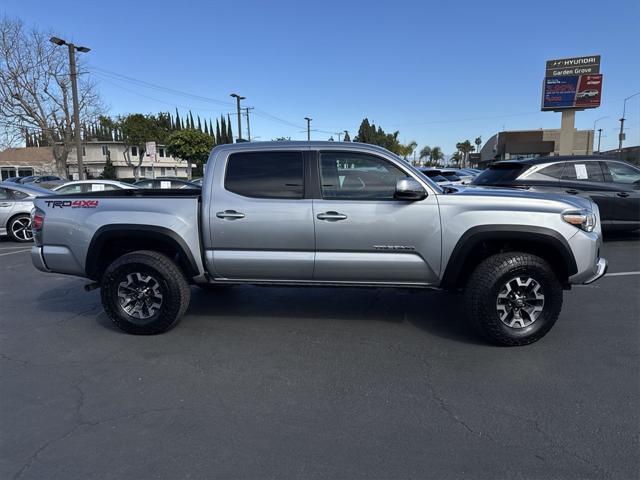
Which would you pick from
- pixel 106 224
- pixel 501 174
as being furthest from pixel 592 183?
pixel 106 224

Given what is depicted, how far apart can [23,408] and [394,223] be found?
3.34 meters

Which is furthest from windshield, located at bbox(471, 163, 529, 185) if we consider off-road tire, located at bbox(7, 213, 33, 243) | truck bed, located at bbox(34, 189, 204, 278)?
off-road tire, located at bbox(7, 213, 33, 243)

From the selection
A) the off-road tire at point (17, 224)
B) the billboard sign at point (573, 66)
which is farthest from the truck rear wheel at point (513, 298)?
the billboard sign at point (573, 66)

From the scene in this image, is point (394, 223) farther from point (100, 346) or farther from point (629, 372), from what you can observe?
point (100, 346)

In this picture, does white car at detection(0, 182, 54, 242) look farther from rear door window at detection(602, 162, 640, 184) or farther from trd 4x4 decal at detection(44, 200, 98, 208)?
rear door window at detection(602, 162, 640, 184)

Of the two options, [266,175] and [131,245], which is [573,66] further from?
[131,245]

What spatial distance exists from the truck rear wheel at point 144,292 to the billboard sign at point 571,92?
41.3m

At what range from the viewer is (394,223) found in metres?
4.08

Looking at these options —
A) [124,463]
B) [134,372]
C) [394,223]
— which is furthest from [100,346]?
[394,223]

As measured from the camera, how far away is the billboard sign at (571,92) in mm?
36625

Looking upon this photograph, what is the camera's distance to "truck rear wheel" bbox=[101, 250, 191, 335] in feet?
14.4

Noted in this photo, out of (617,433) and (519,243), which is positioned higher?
(519,243)

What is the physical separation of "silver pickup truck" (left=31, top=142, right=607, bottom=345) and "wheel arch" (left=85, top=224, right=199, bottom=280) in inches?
0.5

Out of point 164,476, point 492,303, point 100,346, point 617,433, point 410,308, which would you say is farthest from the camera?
point 410,308
